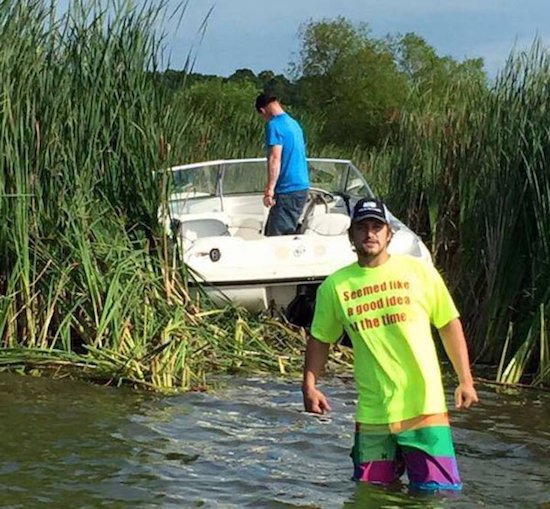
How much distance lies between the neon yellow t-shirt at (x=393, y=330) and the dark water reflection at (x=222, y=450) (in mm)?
440

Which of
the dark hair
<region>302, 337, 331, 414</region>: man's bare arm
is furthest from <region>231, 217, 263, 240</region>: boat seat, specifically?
<region>302, 337, 331, 414</region>: man's bare arm

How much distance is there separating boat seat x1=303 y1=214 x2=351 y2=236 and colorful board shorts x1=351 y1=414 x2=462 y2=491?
5.29 m

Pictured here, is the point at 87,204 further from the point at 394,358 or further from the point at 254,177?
the point at 254,177

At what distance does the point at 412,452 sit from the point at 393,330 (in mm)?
540

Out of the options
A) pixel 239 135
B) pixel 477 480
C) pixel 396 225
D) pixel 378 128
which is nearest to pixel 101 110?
pixel 396 225

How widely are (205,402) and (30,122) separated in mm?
2347

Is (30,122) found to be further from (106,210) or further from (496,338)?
(496,338)

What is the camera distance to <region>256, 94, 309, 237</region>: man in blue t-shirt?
10.4m

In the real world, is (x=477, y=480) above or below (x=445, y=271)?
below

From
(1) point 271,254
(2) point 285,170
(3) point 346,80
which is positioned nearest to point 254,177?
(2) point 285,170

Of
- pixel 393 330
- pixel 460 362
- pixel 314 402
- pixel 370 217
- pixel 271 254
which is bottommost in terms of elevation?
pixel 314 402

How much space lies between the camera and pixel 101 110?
8.05 metres

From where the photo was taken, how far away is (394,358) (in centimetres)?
484

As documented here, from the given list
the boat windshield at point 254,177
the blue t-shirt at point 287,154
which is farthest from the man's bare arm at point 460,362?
the boat windshield at point 254,177
